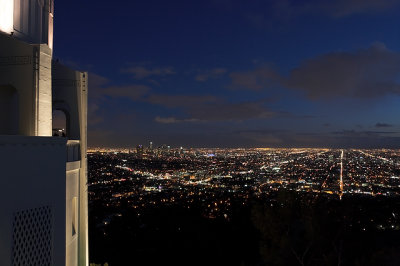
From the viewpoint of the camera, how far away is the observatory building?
472cm

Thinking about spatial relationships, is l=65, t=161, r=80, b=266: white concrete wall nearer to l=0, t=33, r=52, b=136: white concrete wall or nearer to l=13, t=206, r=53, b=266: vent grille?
l=0, t=33, r=52, b=136: white concrete wall

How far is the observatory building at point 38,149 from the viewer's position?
4723 mm

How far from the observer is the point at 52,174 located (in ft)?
18.0

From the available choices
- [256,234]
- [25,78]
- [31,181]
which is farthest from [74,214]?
[256,234]

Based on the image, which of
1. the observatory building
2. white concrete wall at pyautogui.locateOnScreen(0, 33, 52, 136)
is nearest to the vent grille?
the observatory building

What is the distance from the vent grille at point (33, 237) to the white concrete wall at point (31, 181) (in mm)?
106

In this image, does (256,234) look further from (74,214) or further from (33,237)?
(33,237)

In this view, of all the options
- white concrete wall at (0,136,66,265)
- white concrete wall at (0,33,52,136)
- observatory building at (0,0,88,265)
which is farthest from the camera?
white concrete wall at (0,33,52,136)

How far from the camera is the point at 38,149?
17.1 feet

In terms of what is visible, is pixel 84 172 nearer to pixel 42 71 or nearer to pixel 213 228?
pixel 42 71

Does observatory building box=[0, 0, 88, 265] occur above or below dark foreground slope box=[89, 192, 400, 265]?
above

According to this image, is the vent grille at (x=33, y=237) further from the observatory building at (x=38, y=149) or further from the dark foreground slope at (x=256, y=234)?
the dark foreground slope at (x=256, y=234)

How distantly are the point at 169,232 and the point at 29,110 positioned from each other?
14773mm

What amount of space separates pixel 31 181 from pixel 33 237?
37.9 inches
